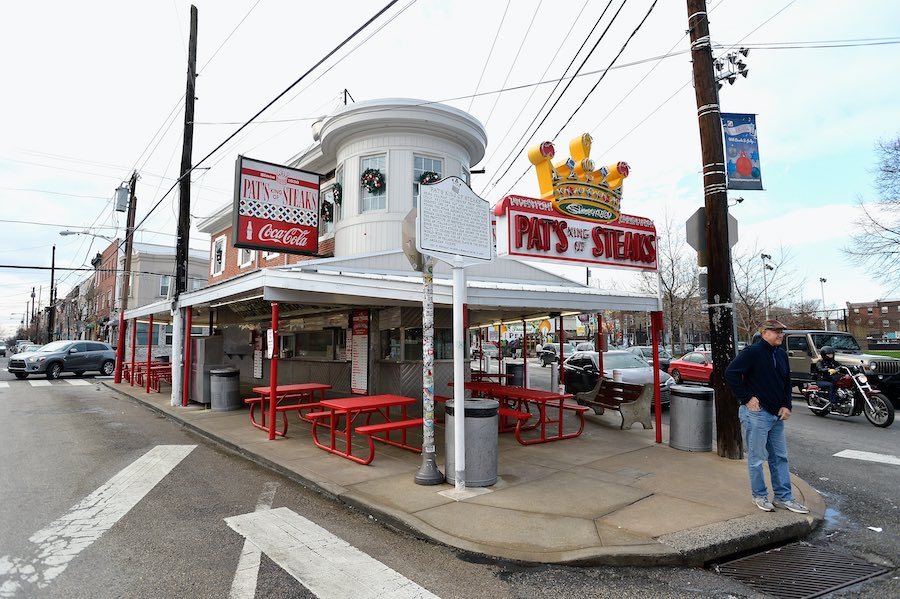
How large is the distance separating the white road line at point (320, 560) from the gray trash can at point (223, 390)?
767cm

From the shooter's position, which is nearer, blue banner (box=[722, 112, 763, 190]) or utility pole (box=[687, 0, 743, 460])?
utility pole (box=[687, 0, 743, 460])

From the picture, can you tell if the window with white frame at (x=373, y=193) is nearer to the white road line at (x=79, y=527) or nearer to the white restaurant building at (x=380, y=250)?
the white restaurant building at (x=380, y=250)

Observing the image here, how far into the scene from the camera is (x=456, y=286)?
19.2 ft

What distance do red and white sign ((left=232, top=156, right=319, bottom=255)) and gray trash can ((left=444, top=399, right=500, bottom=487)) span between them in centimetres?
740

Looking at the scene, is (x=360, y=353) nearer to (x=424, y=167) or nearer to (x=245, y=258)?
(x=424, y=167)

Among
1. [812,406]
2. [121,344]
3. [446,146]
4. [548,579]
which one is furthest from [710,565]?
[121,344]

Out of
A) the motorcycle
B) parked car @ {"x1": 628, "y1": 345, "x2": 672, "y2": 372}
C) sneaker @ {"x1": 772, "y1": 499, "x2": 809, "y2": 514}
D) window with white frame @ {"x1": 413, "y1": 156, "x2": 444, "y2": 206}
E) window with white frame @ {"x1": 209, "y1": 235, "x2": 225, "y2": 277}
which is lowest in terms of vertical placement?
sneaker @ {"x1": 772, "y1": 499, "x2": 809, "y2": 514}

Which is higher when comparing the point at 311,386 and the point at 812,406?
the point at 311,386

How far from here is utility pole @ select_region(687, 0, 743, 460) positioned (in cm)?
704

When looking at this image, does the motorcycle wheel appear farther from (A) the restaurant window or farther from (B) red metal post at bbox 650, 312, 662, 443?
(A) the restaurant window

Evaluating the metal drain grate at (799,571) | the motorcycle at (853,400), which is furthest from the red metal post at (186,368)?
the motorcycle at (853,400)

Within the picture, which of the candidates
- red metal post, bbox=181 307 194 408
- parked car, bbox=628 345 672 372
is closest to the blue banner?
parked car, bbox=628 345 672 372

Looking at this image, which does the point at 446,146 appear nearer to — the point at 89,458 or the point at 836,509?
the point at 89,458

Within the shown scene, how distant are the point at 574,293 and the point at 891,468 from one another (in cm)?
474
